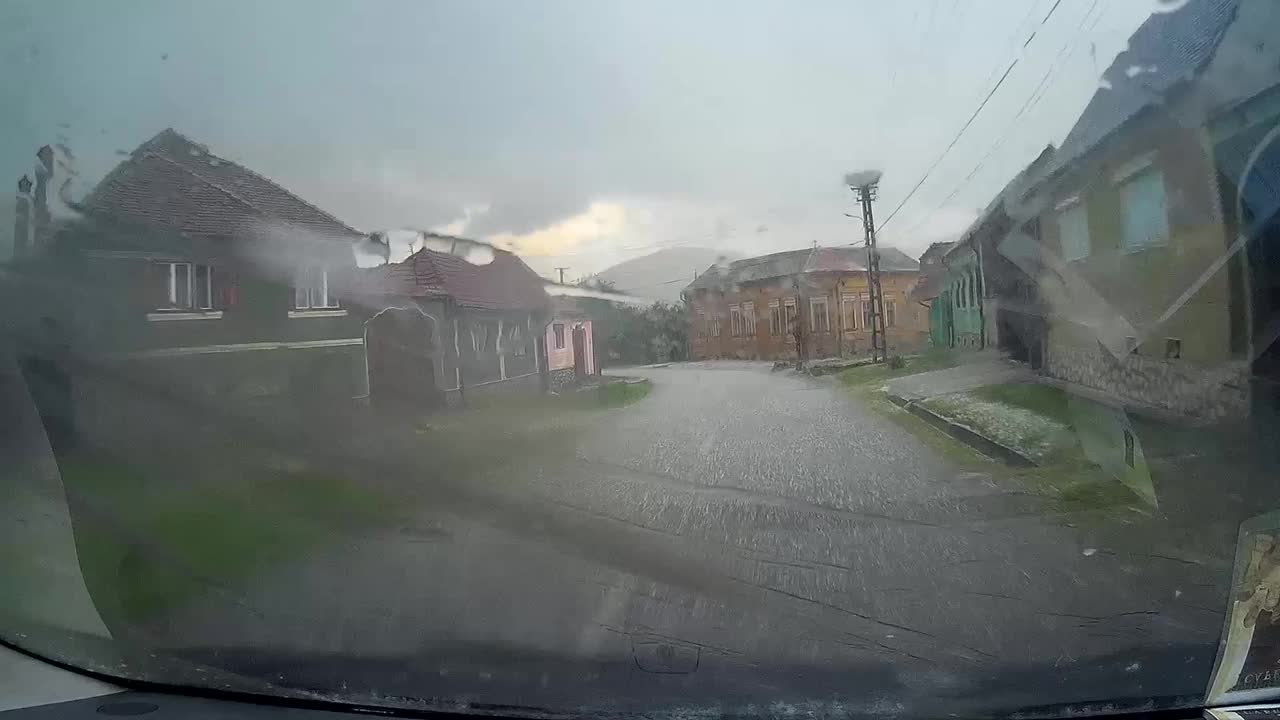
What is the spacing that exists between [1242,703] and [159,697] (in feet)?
13.6

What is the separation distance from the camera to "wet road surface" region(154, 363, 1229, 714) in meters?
3.53

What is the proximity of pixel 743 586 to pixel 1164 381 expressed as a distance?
2.25 m

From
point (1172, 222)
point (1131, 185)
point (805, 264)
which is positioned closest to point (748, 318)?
point (805, 264)

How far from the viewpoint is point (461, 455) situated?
496cm

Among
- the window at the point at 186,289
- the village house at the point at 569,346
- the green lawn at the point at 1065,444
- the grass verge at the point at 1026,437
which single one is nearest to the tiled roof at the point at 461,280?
the village house at the point at 569,346

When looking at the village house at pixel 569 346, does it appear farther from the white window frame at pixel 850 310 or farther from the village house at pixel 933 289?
the village house at pixel 933 289

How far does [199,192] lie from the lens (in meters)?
5.00

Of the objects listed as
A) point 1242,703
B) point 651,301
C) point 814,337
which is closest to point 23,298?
point 651,301

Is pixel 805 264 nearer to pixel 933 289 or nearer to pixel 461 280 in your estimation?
pixel 933 289

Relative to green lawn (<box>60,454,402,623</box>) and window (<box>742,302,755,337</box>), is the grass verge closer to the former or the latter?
window (<box>742,302,755,337</box>)

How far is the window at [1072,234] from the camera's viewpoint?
14.8 ft

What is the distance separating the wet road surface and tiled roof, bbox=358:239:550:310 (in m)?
0.91

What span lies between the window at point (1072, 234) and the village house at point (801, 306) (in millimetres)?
745

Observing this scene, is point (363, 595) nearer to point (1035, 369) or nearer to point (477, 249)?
point (477, 249)
